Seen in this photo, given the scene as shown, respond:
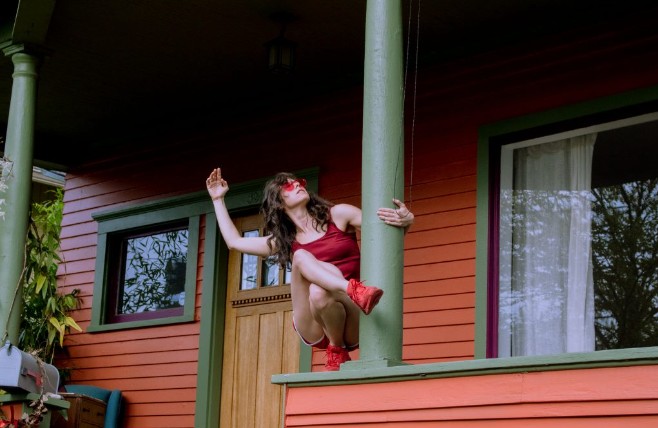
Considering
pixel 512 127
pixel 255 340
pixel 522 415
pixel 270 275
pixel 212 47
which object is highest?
pixel 212 47

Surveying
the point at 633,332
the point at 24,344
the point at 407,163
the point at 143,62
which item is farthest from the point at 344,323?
the point at 24,344

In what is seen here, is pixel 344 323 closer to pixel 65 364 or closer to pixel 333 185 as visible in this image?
pixel 333 185

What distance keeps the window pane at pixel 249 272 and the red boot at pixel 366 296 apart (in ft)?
13.7

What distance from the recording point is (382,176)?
5.39 meters

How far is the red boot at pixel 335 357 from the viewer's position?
5.66m

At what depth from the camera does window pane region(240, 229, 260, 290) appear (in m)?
9.11

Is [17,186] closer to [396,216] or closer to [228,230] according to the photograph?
[228,230]

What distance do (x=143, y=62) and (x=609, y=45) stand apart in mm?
3534

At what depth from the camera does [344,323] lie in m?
5.66

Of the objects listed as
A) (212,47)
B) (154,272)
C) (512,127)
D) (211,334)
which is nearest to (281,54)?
(212,47)

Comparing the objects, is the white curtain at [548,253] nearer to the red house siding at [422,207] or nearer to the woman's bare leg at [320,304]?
the red house siding at [422,207]

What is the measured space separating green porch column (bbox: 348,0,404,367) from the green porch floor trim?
0.11m

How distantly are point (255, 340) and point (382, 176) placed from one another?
12.7ft

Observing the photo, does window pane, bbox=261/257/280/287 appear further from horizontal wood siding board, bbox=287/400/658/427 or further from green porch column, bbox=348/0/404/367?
horizontal wood siding board, bbox=287/400/658/427
